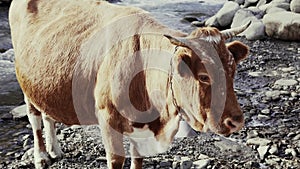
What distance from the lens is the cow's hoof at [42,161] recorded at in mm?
5359

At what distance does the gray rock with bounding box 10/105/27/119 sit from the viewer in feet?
22.7

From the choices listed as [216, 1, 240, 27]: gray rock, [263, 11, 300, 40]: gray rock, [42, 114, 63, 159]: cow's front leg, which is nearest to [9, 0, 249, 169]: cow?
[42, 114, 63, 159]: cow's front leg

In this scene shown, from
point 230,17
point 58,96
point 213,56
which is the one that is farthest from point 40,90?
point 230,17

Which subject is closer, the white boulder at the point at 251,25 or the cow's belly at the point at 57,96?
the cow's belly at the point at 57,96

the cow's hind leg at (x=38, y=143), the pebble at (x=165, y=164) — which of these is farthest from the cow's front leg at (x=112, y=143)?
the cow's hind leg at (x=38, y=143)

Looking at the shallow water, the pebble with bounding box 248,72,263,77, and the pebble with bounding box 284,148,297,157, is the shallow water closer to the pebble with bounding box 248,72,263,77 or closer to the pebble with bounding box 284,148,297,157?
the pebble with bounding box 284,148,297,157

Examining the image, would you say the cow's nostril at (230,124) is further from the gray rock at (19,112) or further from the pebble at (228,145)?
the gray rock at (19,112)

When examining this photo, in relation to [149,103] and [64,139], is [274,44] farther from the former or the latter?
[149,103]

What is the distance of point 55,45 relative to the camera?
436 centimetres

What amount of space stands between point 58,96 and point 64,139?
176cm

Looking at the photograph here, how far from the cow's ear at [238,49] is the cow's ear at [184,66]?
397 mm

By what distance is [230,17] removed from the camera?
11664mm

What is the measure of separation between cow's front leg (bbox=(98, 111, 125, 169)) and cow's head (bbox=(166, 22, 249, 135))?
881mm

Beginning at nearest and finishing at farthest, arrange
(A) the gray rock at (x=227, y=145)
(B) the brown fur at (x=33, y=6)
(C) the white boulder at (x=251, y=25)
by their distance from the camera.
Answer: (B) the brown fur at (x=33, y=6) → (A) the gray rock at (x=227, y=145) → (C) the white boulder at (x=251, y=25)
